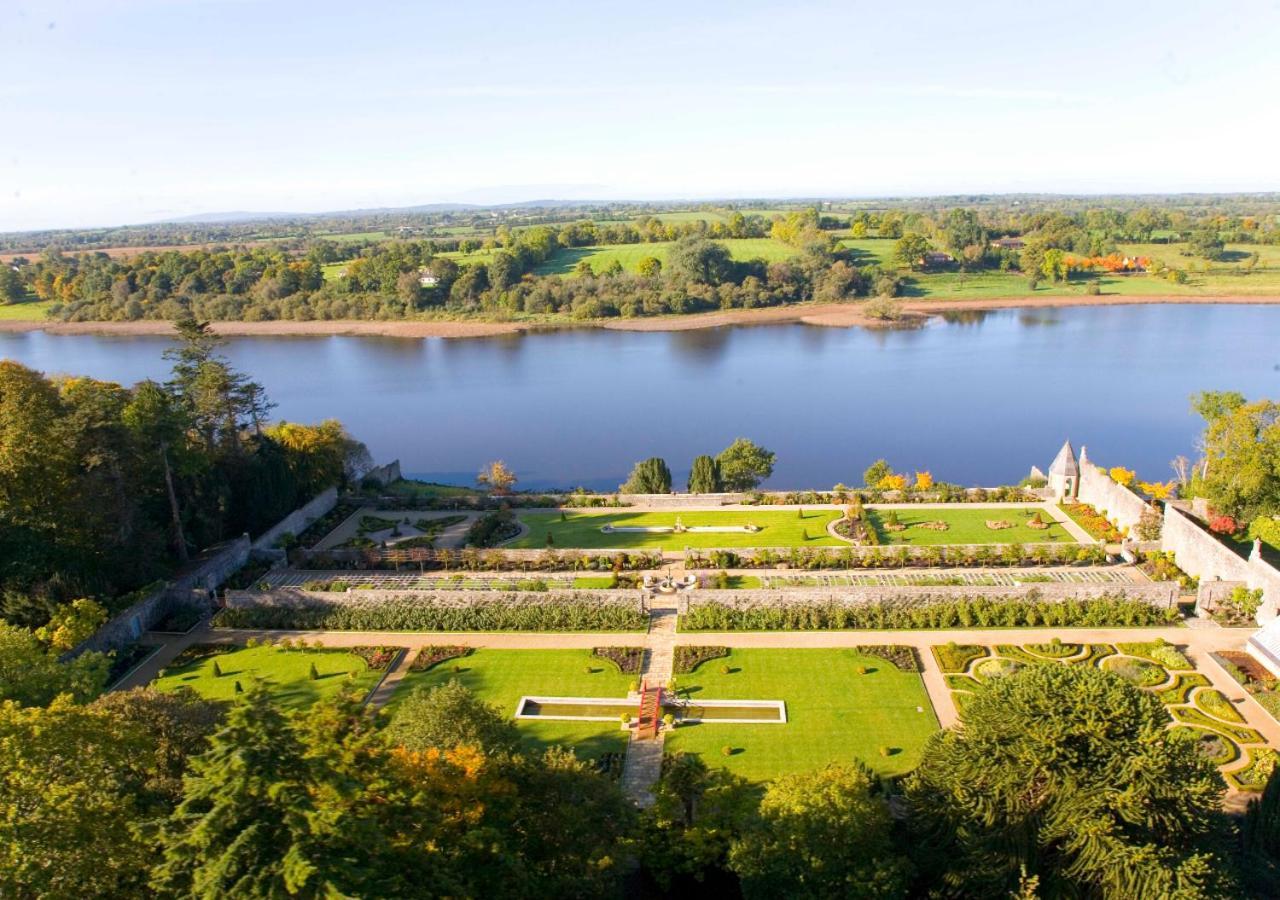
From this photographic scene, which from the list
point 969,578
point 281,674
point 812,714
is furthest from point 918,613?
point 281,674

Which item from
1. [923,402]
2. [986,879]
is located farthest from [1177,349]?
[986,879]

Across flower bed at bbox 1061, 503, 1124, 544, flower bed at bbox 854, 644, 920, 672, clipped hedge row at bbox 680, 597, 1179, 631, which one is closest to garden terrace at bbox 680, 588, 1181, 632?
clipped hedge row at bbox 680, 597, 1179, 631

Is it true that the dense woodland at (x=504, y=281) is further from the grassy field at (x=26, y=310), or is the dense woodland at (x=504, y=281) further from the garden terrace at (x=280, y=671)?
the garden terrace at (x=280, y=671)

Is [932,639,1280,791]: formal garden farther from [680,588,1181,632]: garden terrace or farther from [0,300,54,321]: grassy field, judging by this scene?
[0,300,54,321]: grassy field

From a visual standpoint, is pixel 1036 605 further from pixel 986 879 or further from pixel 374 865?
pixel 374 865

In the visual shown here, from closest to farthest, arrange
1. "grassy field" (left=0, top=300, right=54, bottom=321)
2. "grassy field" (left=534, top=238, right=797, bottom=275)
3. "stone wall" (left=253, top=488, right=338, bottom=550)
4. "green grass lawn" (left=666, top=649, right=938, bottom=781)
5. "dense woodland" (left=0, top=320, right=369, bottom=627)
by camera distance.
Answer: "green grass lawn" (left=666, top=649, right=938, bottom=781), "dense woodland" (left=0, top=320, right=369, bottom=627), "stone wall" (left=253, top=488, right=338, bottom=550), "grassy field" (left=0, top=300, right=54, bottom=321), "grassy field" (left=534, top=238, right=797, bottom=275)

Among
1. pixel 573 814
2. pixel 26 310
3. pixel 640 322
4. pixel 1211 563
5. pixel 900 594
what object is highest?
pixel 26 310

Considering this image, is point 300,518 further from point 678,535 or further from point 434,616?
point 678,535
